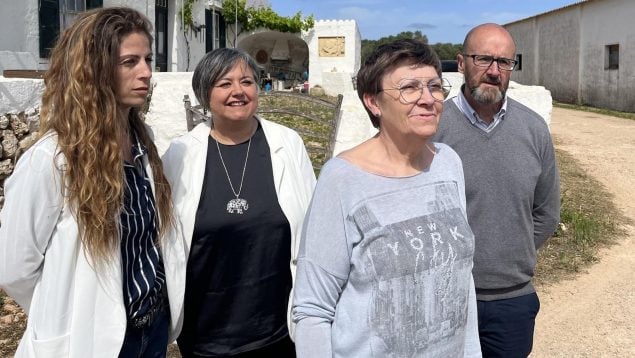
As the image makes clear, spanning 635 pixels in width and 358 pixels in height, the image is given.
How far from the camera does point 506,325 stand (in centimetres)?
234

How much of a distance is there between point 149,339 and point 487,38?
5.45 feet

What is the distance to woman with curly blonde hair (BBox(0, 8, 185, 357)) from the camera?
70.9 inches

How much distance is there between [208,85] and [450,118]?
3.11 feet

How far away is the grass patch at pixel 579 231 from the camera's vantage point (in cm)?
538

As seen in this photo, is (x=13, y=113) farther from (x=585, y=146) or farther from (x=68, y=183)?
(x=585, y=146)

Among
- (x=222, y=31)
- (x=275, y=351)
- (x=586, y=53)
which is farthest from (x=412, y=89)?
Answer: (x=586, y=53)

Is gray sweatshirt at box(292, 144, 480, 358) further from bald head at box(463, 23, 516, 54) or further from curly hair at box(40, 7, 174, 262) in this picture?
bald head at box(463, 23, 516, 54)

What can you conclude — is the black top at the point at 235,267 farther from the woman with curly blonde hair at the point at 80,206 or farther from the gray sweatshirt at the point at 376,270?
the gray sweatshirt at the point at 376,270

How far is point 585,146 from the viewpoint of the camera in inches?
477

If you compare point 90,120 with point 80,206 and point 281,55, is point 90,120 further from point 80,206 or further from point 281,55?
→ point 281,55

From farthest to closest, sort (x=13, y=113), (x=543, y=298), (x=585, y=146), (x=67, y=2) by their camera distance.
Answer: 1. (x=585, y=146)
2. (x=67, y=2)
3. (x=13, y=113)
4. (x=543, y=298)

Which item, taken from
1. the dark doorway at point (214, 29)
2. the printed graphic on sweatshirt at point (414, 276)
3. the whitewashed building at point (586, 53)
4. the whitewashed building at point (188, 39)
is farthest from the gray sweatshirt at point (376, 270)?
the whitewashed building at point (586, 53)

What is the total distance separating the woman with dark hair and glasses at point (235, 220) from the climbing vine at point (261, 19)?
14841mm

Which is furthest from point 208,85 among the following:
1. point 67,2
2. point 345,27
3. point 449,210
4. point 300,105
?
point 345,27
